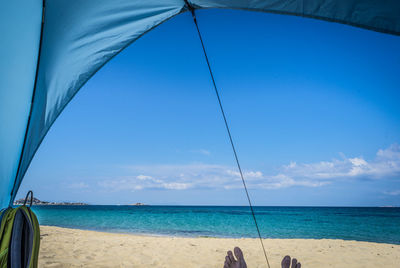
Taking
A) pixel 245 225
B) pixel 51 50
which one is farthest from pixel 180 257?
pixel 245 225

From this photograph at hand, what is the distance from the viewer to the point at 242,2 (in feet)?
4.55

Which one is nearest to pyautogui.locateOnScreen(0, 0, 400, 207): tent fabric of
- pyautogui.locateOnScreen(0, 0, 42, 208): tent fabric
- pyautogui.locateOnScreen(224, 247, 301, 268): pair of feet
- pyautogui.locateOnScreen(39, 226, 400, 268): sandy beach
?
pyautogui.locateOnScreen(0, 0, 42, 208): tent fabric

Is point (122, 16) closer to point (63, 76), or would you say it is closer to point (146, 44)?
point (63, 76)

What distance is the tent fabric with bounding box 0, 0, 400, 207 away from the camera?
1562 mm

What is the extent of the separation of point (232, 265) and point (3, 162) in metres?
1.55

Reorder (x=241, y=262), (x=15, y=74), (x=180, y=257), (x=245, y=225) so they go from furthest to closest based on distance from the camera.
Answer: (x=245, y=225)
(x=180, y=257)
(x=15, y=74)
(x=241, y=262)

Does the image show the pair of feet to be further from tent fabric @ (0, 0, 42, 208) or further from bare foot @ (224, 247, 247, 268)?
tent fabric @ (0, 0, 42, 208)

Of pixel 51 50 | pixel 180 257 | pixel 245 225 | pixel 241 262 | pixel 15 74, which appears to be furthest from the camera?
pixel 245 225

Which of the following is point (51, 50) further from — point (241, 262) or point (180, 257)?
point (180, 257)

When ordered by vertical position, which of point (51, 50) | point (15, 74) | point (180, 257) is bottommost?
point (180, 257)

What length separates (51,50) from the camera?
70.7 inches

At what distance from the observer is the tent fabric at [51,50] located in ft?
5.13

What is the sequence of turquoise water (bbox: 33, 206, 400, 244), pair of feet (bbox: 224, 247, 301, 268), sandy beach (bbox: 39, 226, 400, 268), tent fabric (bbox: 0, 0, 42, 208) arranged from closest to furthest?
pair of feet (bbox: 224, 247, 301, 268), tent fabric (bbox: 0, 0, 42, 208), sandy beach (bbox: 39, 226, 400, 268), turquoise water (bbox: 33, 206, 400, 244)

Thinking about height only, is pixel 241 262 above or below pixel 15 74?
below
